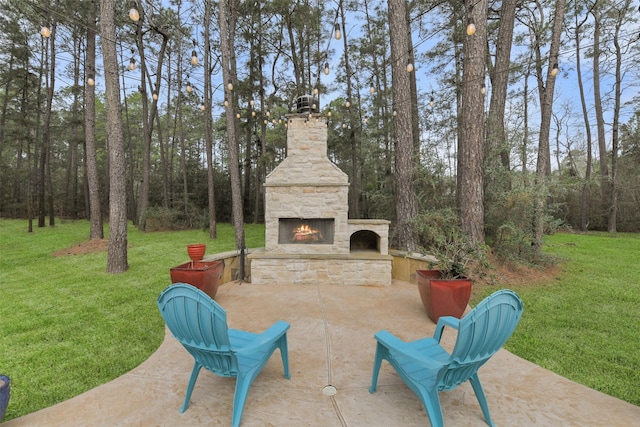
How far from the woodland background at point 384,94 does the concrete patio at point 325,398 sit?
3284 mm

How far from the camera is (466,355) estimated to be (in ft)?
4.96

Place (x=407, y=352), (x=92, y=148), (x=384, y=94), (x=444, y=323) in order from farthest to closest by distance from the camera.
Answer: (x=384, y=94), (x=92, y=148), (x=444, y=323), (x=407, y=352)

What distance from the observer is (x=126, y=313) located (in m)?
3.42

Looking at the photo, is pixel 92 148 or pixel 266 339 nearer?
pixel 266 339

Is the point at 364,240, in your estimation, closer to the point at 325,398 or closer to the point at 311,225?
the point at 311,225

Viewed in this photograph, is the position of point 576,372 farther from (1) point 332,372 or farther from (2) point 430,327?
(1) point 332,372

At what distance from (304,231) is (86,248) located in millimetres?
6354

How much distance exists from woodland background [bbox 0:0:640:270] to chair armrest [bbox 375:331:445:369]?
3.64 meters

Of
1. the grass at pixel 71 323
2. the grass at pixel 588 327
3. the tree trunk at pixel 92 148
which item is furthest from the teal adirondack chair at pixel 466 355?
the tree trunk at pixel 92 148

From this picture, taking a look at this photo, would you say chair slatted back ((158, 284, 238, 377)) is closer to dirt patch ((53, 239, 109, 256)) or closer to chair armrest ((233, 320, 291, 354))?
chair armrest ((233, 320, 291, 354))

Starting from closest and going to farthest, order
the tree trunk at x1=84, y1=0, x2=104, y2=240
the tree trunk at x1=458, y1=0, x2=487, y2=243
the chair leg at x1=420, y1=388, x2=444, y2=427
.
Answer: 1. the chair leg at x1=420, y1=388, x2=444, y2=427
2. the tree trunk at x1=458, y1=0, x2=487, y2=243
3. the tree trunk at x1=84, y1=0, x2=104, y2=240

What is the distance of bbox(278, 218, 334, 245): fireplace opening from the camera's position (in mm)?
5086

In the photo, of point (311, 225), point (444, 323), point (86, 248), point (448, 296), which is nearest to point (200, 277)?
point (311, 225)

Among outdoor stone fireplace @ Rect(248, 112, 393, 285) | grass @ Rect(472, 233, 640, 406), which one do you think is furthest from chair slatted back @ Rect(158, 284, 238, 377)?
outdoor stone fireplace @ Rect(248, 112, 393, 285)
